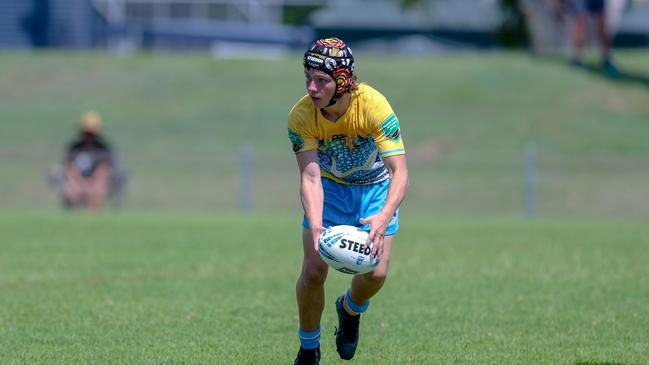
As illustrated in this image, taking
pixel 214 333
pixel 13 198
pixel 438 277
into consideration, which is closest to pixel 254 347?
pixel 214 333

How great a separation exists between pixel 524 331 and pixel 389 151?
8.22 ft

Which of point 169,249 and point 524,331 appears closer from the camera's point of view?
point 524,331

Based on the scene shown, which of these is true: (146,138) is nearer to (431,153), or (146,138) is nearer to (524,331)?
(431,153)

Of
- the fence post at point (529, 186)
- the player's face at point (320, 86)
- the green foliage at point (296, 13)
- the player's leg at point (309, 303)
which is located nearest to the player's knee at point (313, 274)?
the player's leg at point (309, 303)

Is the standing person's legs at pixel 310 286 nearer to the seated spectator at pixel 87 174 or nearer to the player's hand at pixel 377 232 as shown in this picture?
the player's hand at pixel 377 232

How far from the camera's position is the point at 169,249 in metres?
15.4

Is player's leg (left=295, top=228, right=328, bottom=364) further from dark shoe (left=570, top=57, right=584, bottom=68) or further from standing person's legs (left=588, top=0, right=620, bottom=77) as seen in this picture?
dark shoe (left=570, top=57, right=584, bottom=68)

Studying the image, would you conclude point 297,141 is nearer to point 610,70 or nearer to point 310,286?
point 310,286

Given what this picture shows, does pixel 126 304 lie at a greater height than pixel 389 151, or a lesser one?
lesser

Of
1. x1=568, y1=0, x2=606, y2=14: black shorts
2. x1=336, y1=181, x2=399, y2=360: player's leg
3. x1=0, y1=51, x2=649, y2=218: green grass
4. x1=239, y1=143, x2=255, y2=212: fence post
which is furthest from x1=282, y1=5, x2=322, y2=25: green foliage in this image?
x1=336, y1=181, x2=399, y2=360: player's leg

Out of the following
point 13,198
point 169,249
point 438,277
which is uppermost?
point 438,277

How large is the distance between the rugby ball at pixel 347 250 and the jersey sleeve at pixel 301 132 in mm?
681

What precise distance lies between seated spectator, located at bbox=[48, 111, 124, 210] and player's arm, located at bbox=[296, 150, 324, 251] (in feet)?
57.8

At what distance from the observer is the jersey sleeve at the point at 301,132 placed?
6.81 metres
